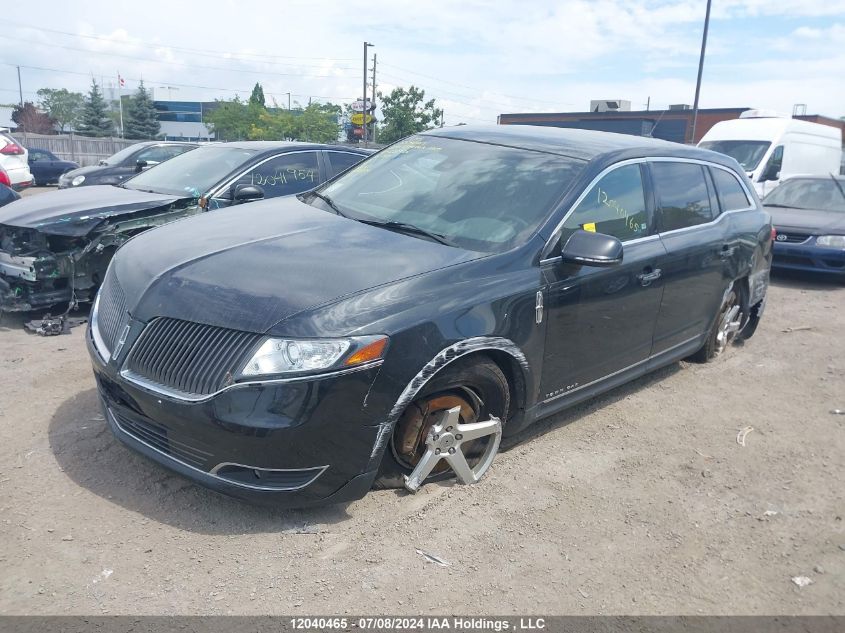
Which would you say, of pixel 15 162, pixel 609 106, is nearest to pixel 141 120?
pixel 609 106

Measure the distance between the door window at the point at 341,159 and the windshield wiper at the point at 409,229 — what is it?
3861 millimetres

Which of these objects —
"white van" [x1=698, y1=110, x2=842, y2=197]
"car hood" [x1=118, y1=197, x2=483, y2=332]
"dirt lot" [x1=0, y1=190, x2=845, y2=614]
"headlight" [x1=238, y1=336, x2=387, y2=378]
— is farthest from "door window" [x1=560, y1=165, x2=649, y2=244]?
"white van" [x1=698, y1=110, x2=842, y2=197]

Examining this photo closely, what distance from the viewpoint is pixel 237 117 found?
54.9m

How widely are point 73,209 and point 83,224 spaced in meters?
0.18

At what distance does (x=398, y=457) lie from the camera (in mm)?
3314

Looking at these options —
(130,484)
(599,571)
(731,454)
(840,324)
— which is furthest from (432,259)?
(840,324)

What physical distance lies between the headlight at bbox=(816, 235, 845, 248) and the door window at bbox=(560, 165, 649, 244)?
642 cm

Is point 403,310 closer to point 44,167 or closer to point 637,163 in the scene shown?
point 637,163

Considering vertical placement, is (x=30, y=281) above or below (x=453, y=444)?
above

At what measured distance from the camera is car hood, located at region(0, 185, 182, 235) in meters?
5.64

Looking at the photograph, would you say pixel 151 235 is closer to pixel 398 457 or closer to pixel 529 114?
pixel 398 457

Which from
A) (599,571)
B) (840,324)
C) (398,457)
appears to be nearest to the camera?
(599,571)

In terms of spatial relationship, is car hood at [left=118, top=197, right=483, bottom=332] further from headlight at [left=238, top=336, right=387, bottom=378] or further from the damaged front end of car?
the damaged front end of car

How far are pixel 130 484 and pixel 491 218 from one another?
88.5 inches
